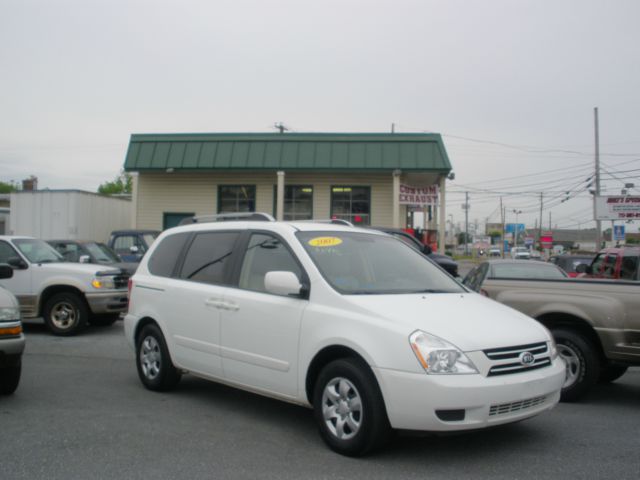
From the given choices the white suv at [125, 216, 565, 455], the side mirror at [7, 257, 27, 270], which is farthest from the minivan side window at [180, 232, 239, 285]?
the side mirror at [7, 257, 27, 270]

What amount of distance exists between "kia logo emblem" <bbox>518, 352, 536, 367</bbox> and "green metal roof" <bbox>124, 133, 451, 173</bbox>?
15.8 meters

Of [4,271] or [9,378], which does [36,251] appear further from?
[9,378]

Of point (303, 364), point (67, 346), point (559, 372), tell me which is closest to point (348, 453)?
point (303, 364)

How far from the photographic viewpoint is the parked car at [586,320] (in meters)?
6.60

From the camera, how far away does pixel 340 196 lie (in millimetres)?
21875

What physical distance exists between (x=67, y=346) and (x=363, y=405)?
7027 mm

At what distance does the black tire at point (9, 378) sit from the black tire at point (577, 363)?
5691mm

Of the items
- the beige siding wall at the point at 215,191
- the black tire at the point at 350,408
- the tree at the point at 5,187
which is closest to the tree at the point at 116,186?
the tree at the point at 5,187

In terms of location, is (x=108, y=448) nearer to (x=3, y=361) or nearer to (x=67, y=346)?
(x=3, y=361)

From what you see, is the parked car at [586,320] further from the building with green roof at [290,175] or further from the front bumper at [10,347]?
the building with green roof at [290,175]

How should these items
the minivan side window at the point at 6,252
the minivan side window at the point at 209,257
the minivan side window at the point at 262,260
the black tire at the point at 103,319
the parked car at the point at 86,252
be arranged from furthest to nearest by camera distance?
1. the parked car at the point at 86,252
2. the black tire at the point at 103,319
3. the minivan side window at the point at 6,252
4. the minivan side window at the point at 209,257
5. the minivan side window at the point at 262,260

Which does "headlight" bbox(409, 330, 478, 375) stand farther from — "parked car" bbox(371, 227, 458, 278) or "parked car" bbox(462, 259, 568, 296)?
"parked car" bbox(462, 259, 568, 296)

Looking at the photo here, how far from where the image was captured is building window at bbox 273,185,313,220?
2202cm

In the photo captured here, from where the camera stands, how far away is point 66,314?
11344mm
